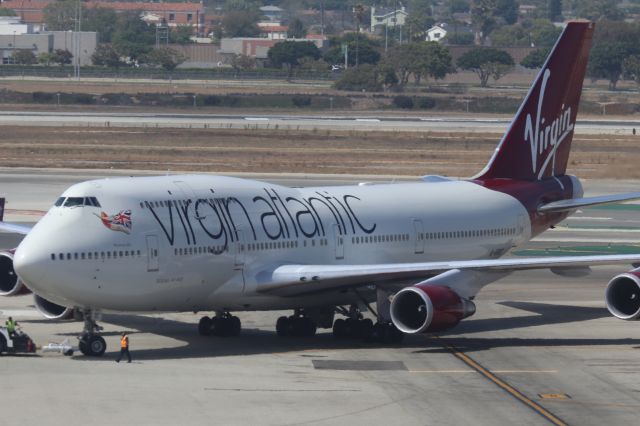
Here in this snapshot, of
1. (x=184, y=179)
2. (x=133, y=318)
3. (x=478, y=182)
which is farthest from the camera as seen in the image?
(x=478, y=182)

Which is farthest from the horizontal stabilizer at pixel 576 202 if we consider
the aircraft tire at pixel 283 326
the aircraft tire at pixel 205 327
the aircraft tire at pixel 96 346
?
the aircraft tire at pixel 96 346

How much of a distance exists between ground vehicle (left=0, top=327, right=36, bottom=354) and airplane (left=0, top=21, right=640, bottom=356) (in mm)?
1384

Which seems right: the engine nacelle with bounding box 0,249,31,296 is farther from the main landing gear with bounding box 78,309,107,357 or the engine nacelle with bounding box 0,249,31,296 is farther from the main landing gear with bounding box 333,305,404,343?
the main landing gear with bounding box 333,305,404,343

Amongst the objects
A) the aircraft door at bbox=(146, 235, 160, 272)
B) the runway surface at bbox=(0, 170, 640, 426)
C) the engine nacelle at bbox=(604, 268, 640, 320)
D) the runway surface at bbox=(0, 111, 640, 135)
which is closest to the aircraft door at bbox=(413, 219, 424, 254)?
the runway surface at bbox=(0, 170, 640, 426)

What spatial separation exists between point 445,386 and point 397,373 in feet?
6.48

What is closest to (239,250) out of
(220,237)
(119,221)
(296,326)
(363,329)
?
(220,237)

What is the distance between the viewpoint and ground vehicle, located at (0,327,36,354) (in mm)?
39375

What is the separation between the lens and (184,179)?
41.9m

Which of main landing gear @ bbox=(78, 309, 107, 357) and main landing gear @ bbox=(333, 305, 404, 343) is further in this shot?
main landing gear @ bbox=(333, 305, 404, 343)

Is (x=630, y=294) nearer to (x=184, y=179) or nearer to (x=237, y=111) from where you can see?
(x=184, y=179)

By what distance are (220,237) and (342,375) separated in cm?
620

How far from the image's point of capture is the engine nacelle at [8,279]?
44562mm

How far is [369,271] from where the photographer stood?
4125cm

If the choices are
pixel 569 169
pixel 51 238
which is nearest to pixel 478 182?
pixel 51 238
